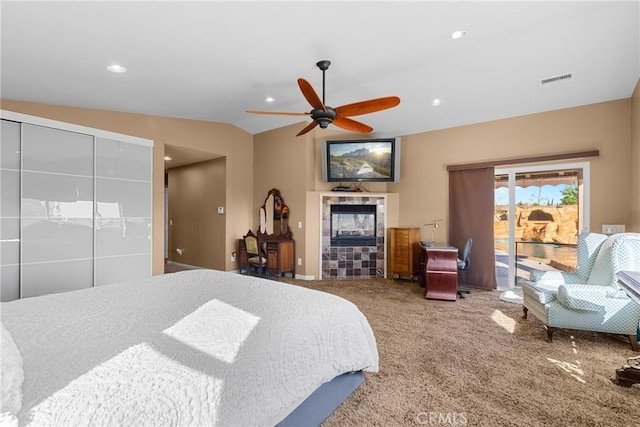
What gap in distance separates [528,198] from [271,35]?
4.29m

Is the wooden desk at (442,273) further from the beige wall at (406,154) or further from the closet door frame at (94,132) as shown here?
the closet door frame at (94,132)

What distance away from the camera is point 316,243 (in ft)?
16.9

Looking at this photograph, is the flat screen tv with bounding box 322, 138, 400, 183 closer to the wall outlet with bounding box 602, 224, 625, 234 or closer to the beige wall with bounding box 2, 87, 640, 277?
the beige wall with bounding box 2, 87, 640, 277

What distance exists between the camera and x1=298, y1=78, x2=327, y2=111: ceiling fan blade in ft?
8.19

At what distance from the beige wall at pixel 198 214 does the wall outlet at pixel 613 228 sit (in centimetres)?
576

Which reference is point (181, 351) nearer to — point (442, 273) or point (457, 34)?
point (457, 34)

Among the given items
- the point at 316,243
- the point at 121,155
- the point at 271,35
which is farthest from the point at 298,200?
the point at 271,35

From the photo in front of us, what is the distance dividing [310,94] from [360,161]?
2.55 metres

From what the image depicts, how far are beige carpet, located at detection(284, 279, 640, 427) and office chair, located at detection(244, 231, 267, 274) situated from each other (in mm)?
2342

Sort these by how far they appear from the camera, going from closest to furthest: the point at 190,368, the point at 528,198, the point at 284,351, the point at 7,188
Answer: the point at 190,368
the point at 284,351
the point at 7,188
the point at 528,198

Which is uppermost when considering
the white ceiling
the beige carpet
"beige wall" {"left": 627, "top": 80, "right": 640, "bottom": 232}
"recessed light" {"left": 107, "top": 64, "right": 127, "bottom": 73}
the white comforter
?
the white ceiling

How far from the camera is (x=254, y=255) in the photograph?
17.0ft

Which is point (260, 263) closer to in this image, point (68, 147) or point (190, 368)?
point (68, 147)

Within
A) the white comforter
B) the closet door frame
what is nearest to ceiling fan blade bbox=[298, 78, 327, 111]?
the white comforter
